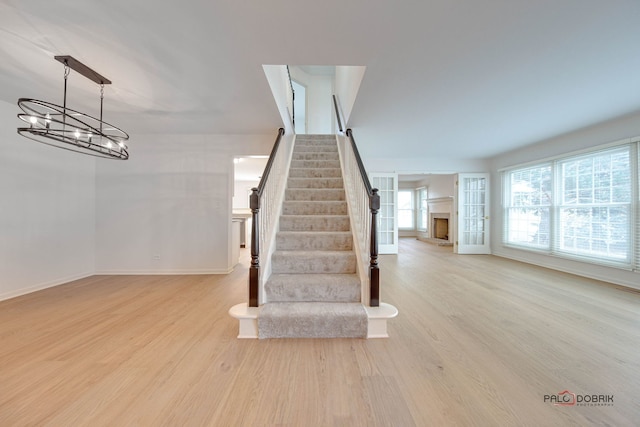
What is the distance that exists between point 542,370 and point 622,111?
3.87 meters

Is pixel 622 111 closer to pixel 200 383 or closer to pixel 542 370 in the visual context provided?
pixel 542 370

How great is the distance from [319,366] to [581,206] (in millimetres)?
5174

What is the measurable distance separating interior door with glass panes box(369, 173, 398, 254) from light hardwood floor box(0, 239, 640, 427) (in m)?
3.22

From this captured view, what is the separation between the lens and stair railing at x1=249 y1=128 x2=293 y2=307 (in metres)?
2.12

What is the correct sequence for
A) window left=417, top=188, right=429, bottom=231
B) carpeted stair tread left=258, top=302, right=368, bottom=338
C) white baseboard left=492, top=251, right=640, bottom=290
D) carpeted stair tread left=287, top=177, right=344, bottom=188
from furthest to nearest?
window left=417, top=188, right=429, bottom=231
carpeted stair tread left=287, top=177, right=344, bottom=188
white baseboard left=492, top=251, right=640, bottom=290
carpeted stair tread left=258, top=302, right=368, bottom=338

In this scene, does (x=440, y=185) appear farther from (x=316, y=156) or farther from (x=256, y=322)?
(x=256, y=322)

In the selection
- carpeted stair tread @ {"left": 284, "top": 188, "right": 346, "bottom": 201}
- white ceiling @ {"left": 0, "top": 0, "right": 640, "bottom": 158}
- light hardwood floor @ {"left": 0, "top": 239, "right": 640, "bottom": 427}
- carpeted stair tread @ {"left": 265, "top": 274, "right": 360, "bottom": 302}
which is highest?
white ceiling @ {"left": 0, "top": 0, "right": 640, "bottom": 158}

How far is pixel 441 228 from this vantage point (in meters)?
8.51

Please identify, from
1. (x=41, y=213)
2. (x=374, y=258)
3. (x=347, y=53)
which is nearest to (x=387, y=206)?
(x=374, y=258)

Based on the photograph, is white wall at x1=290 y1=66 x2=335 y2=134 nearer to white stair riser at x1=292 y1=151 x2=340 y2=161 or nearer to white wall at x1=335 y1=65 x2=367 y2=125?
white wall at x1=335 y1=65 x2=367 y2=125

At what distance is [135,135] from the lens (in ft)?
13.8

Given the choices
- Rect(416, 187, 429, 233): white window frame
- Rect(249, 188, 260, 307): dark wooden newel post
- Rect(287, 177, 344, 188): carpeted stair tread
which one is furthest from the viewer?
Rect(416, 187, 429, 233): white window frame

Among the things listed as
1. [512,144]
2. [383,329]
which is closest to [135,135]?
[383,329]

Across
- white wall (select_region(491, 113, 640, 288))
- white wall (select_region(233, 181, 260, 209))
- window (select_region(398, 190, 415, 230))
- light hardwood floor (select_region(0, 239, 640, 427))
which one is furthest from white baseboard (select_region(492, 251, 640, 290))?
white wall (select_region(233, 181, 260, 209))
